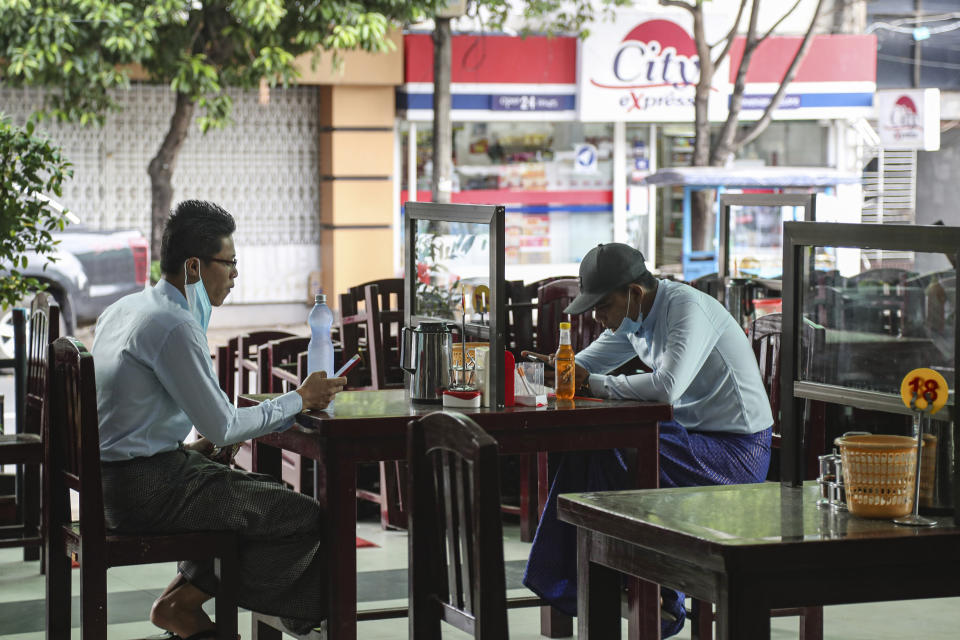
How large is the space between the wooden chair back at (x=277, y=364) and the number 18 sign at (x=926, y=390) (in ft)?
11.9

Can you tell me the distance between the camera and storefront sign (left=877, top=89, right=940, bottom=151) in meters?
18.4

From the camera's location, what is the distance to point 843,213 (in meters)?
19.2

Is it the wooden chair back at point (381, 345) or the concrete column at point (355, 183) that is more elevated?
the concrete column at point (355, 183)

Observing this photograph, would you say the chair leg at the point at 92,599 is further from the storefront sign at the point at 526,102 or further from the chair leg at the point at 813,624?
the storefront sign at the point at 526,102

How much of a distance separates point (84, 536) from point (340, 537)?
2.43 feet

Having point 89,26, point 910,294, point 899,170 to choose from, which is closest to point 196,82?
point 89,26

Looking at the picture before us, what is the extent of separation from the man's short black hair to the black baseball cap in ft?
4.24

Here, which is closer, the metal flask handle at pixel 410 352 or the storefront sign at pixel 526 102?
the metal flask handle at pixel 410 352

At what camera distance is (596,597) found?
330 centimetres

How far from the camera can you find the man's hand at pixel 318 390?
14.1 ft

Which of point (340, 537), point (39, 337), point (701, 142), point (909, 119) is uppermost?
point (909, 119)

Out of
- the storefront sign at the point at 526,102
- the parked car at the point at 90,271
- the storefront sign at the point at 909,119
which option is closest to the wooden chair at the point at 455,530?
the parked car at the point at 90,271

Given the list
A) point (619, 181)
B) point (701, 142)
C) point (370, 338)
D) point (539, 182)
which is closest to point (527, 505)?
point (370, 338)

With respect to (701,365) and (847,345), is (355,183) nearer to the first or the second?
→ (701,365)
